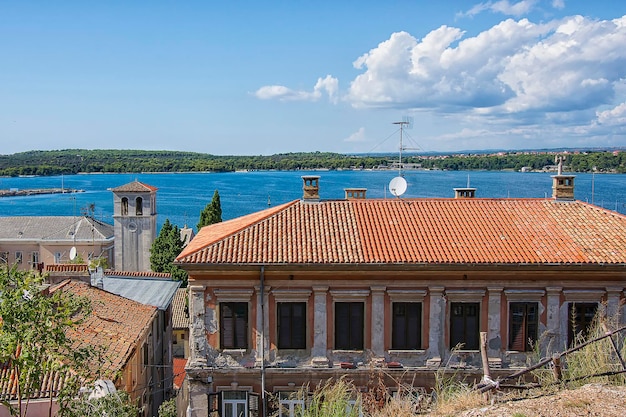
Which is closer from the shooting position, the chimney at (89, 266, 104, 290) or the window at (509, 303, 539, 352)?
the window at (509, 303, 539, 352)

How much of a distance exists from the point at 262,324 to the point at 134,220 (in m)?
36.5

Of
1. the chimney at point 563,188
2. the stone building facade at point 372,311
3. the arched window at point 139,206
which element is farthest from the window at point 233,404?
the arched window at point 139,206

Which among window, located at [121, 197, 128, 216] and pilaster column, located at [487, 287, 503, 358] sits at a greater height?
window, located at [121, 197, 128, 216]

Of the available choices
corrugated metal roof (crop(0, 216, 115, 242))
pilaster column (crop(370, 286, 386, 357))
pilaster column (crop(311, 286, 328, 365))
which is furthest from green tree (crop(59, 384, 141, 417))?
corrugated metal roof (crop(0, 216, 115, 242))

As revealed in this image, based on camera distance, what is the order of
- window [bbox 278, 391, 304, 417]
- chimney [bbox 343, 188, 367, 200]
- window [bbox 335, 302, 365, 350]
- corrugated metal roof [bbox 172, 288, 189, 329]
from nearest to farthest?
window [bbox 278, 391, 304, 417]
window [bbox 335, 302, 365, 350]
chimney [bbox 343, 188, 367, 200]
corrugated metal roof [bbox 172, 288, 189, 329]

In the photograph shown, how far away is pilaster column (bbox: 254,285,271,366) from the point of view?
18.4 m

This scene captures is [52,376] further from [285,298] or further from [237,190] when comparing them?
[237,190]

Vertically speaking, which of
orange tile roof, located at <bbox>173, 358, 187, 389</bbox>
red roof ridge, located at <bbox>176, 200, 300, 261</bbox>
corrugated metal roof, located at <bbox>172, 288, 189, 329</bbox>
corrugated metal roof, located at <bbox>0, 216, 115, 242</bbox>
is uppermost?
red roof ridge, located at <bbox>176, 200, 300, 261</bbox>

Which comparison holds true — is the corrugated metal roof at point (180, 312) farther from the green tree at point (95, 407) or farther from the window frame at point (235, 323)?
the green tree at point (95, 407)

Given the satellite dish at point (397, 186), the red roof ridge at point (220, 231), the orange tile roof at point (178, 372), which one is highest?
the satellite dish at point (397, 186)

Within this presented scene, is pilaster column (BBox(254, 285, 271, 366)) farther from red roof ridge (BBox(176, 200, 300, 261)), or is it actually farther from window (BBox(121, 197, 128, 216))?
window (BBox(121, 197, 128, 216))

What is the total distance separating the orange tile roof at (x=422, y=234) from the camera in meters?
18.3

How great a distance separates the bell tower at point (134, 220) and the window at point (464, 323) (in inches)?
1467

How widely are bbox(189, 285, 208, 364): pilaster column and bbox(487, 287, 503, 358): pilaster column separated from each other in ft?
26.5
